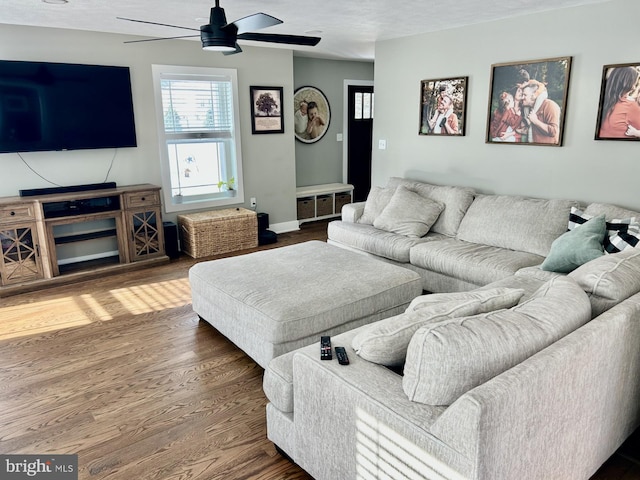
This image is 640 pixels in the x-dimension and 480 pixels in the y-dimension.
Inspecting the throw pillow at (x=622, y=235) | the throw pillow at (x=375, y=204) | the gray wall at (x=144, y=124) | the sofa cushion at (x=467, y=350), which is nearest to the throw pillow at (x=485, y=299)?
the sofa cushion at (x=467, y=350)

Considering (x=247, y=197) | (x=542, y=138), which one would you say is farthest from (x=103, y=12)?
(x=542, y=138)

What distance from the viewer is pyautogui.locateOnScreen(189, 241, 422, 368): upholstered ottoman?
8.61 ft

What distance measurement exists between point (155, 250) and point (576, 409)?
432 centimetres

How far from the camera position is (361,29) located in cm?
453

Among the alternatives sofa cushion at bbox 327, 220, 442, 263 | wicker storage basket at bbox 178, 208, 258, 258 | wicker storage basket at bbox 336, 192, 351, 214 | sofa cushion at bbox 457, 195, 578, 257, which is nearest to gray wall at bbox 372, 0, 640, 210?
sofa cushion at bbox 457, 195, 578, 257

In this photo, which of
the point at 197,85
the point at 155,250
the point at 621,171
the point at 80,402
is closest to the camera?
the point at 80,402

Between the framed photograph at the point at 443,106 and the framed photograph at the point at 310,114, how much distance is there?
221 centimetres

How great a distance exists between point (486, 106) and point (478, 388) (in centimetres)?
368

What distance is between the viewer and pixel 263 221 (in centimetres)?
586

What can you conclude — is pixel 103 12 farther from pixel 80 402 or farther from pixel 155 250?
pixel 80 402

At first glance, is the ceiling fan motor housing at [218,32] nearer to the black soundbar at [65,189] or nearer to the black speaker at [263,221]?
the black soundbar at [65,189]

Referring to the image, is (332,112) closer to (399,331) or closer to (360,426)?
(399,331)

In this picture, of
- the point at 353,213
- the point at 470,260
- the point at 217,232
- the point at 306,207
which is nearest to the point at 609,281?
the point at 470,260

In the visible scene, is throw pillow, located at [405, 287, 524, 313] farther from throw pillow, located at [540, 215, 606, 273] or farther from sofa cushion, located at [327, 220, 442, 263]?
sofa cushion, located at [327, 220, 442, 263]
